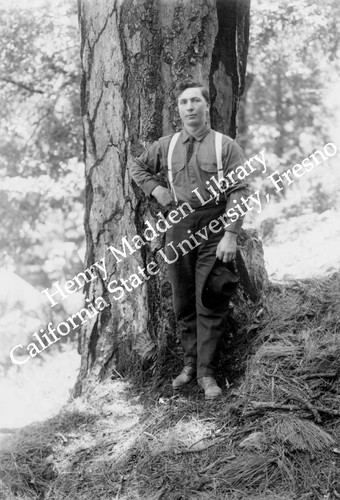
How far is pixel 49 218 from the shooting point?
1043cm

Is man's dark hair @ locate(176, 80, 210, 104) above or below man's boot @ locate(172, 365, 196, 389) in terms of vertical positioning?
above

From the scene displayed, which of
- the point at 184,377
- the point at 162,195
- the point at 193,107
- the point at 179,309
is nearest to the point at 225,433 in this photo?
the point at 184,377

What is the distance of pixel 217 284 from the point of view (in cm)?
363

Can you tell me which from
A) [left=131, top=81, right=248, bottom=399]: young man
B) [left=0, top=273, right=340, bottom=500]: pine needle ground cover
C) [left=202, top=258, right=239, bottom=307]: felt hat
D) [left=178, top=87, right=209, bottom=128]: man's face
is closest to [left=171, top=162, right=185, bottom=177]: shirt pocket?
[left=131, top=81, right=248, bottom=399]: young man

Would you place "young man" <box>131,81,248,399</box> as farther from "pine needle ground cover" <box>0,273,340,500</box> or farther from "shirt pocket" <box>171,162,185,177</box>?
"pine needle ground cover" <box>0,273,340,500</box>

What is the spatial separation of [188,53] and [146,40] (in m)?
0.30

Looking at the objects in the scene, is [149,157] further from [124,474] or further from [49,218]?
[49,218]

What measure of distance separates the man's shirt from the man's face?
74mm

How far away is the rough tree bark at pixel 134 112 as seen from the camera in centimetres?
387

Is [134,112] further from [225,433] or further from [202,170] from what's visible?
[225,433]

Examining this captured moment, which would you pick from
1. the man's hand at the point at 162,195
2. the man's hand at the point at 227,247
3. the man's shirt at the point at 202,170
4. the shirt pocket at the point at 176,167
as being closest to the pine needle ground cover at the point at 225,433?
the man's hand at the point at 227,247

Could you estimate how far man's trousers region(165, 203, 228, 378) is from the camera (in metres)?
3.63

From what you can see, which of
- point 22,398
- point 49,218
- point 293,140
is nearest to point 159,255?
point 22,398

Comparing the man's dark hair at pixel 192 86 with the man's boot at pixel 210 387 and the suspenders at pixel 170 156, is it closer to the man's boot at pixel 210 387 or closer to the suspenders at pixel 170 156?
the suspenders at pixel 170 156
